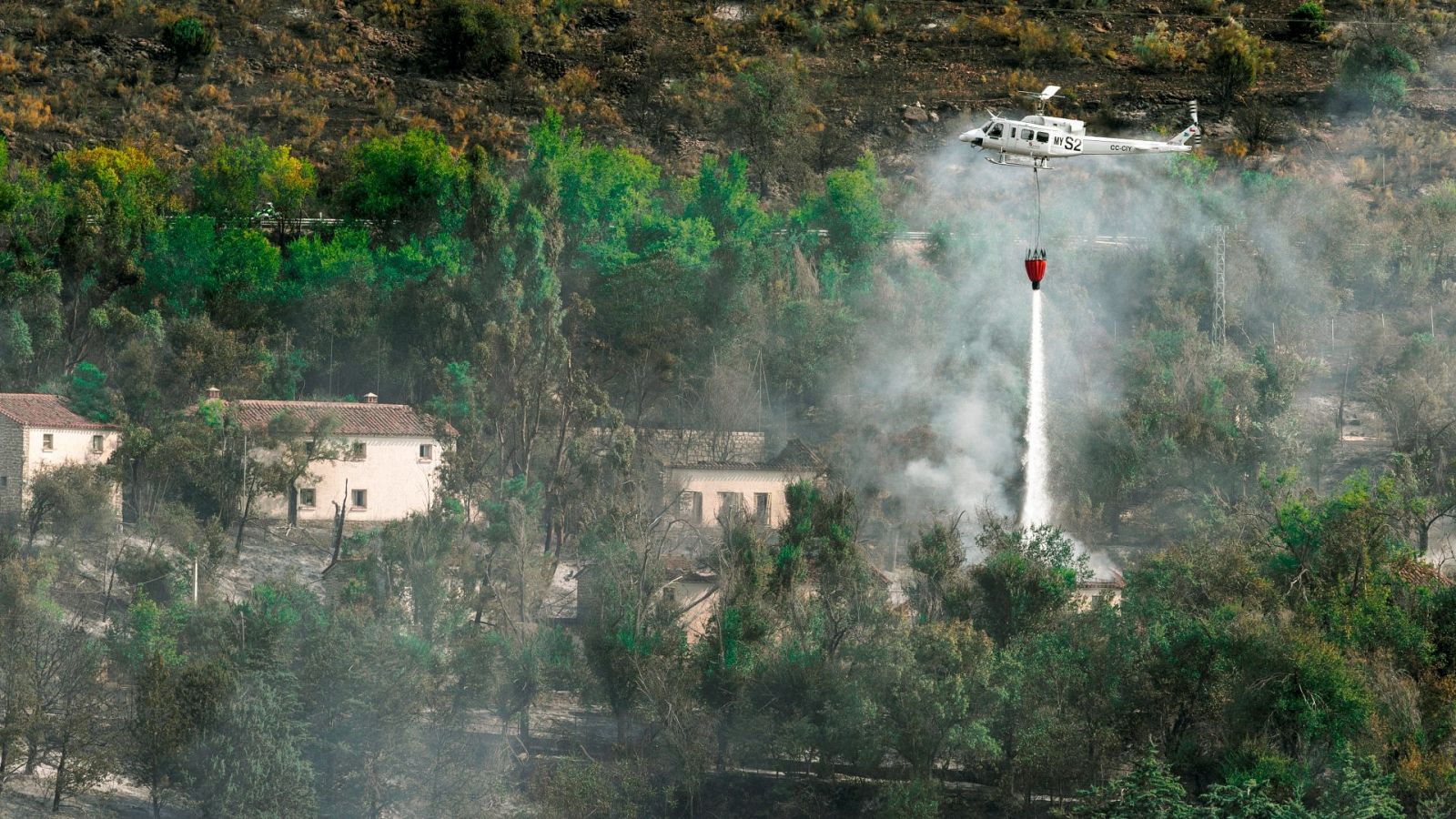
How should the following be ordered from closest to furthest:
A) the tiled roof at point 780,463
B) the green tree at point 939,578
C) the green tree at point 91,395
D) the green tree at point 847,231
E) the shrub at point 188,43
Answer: the green tree at point 939,578 < the green tree at point 91,395 < the tiled roof at point 780,463 < the green tree at point 847,231 < the shrub at point 188,43

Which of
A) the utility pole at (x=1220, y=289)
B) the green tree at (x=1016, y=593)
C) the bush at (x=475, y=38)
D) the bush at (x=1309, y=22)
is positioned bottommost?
the green tree at (x=1016, y=593)

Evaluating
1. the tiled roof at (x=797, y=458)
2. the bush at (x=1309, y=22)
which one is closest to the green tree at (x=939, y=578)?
the tiled roof at (x=797, y=458)

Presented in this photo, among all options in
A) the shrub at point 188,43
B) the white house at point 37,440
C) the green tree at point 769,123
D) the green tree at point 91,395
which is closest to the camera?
the white house at point 37,440

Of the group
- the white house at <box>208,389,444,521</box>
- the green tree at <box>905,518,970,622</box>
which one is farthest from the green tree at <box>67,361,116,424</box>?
the green tree at <box>905,518,970,622</box>

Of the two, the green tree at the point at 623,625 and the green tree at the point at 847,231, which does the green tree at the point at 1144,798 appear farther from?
the green tree at the point at 847,231

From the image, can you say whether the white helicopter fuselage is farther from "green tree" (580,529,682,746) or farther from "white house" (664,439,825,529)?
"white house" (664,439,825,529)

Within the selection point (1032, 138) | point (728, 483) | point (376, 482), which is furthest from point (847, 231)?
point (1032, 138)

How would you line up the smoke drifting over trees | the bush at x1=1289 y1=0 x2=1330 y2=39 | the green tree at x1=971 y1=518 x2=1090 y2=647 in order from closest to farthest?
1. the smoke drifting over trees
2. the green tree at x1=971 y1=518 x2=1090 y2=647
3. the bush at x1=1289 y1=0 x2=1330 y2=39

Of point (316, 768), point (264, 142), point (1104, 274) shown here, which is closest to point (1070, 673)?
point (316, 768)
